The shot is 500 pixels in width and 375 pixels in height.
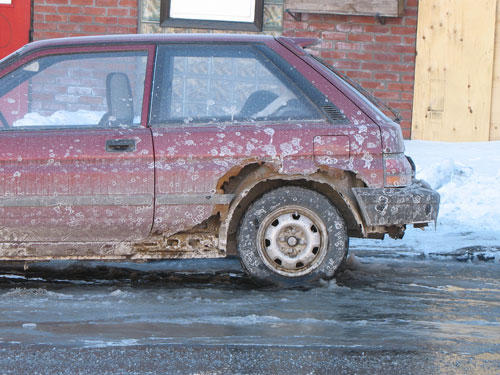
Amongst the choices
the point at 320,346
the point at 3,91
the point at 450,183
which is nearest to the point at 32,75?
the point at 3,91

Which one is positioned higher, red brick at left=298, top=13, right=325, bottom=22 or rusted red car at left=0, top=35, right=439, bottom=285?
red brick at left=298, top=13, right=325, bottom=22

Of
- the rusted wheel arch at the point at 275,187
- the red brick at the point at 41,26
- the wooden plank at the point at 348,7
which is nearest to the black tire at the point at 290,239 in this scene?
the rusted wheel arch at the point at 275,187

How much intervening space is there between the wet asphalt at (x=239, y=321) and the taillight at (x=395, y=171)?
2.24 feet

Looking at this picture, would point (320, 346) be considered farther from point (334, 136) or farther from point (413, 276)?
point (413, 276)

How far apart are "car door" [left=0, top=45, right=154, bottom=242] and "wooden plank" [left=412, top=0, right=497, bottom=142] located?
734cm

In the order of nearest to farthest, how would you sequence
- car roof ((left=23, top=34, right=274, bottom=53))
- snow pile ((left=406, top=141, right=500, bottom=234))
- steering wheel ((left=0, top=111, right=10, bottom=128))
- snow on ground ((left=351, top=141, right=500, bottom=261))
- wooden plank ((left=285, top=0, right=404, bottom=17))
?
steering wheel ((left=0, top=111, right=10, bottom=128)) < car roof ((left=23, top=34, right=274, bottom=53)) < snow on ground ((left=351, top=141, right=500, bottom=261)) < snow pile ((left=406, top=141, right=500, bottom=234)) < wooden plank ((left=285, top=0, right=404, bottom=17))

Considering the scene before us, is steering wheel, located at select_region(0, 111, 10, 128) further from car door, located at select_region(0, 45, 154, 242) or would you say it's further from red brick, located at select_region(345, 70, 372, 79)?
red brick, located at select_region(345, 70, 372, 79)

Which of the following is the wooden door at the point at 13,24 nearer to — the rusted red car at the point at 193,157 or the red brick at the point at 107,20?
the red brick at the point at 107,20

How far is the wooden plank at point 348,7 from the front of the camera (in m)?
12.3

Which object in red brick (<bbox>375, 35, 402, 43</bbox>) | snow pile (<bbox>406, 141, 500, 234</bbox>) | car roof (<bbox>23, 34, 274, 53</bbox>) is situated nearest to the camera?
car roof (<bbox>23, 34, 274, 53</bbox>)

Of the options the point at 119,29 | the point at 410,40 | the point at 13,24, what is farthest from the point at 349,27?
the point at 13,24

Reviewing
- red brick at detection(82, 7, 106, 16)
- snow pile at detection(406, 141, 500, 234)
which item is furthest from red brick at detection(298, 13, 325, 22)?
red brick at detection(82, 7, 106, 16)

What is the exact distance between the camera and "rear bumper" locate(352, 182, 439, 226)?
19.8 ft

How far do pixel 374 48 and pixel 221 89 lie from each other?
7.03 m
